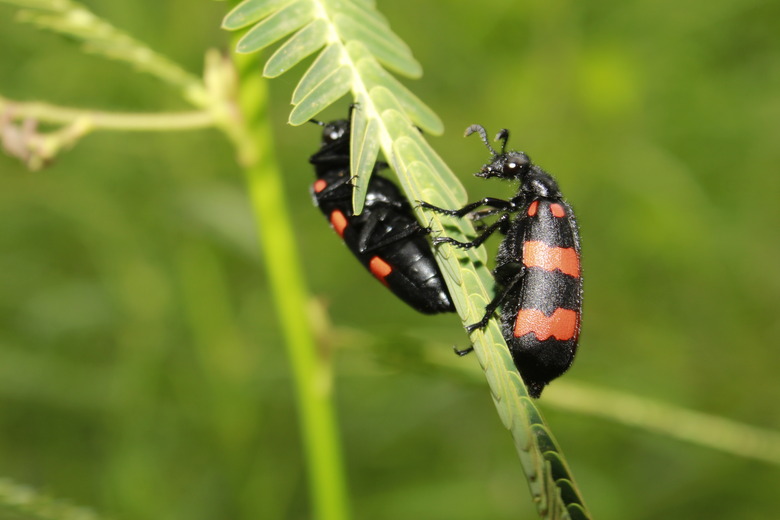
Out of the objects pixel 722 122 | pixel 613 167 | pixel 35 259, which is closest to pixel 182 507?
pixel 35 259

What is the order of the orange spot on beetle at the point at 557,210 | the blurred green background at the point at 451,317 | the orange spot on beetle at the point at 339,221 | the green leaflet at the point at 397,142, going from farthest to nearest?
the blurred green background at the point at 451,317, the orange spot on beetle at the point at 339,221, the orange spot on beetle at the point at 557,210, the green leaflet at the point at 397,142

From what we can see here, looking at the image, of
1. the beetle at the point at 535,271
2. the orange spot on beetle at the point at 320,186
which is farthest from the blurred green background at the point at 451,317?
the beetle at the point at 535,271

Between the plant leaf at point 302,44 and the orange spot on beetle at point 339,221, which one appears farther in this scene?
the orange spot on beetle at point 339,221

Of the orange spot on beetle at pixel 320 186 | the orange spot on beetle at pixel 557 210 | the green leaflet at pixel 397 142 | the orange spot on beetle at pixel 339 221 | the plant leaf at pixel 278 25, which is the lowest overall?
the green leaflet at pixel 397 142

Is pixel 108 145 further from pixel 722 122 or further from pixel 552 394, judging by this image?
pixel 722 122

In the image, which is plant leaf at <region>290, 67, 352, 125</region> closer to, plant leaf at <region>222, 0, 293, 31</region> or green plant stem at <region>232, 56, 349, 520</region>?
plant leaf at <region>222, 0, 293, 31</region>

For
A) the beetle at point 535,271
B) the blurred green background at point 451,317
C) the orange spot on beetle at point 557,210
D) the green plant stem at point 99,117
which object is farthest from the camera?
the blurred green background at point 451,317

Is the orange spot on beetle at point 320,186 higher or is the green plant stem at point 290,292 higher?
the orange spot on beetle at point 320,186

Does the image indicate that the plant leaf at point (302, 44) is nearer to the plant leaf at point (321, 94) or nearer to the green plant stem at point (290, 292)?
the plant leaf at point (321, 94)
